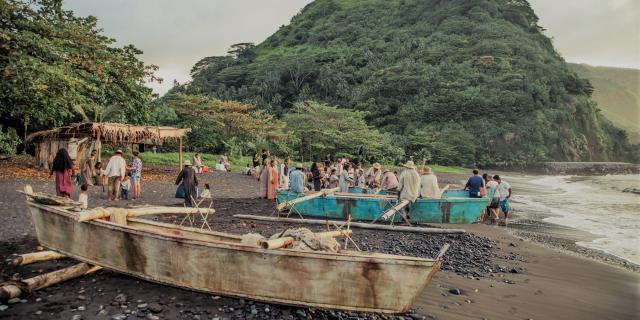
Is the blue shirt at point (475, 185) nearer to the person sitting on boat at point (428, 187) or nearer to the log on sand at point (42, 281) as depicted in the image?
the person sitting on boat at point (428, 187)

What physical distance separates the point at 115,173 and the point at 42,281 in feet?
27.7

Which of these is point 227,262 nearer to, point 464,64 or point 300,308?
point 300,308

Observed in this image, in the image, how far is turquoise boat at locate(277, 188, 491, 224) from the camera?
486 inches

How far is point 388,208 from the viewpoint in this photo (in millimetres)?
12242

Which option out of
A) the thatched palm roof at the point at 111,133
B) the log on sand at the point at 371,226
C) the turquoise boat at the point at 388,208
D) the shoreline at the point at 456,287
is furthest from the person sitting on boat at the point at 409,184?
the thatched palm roof at the point at 111,133

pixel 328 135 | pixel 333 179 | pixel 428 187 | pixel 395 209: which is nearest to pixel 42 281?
pixel 395 209

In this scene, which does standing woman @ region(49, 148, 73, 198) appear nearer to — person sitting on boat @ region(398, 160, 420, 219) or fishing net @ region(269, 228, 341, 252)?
fishing net @ region(269, 228, 341, 252)

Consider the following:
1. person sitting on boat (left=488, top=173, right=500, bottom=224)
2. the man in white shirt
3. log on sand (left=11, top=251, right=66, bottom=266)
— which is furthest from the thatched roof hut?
person sitting on boat (left=488, top=173, right=500, bottom=224)

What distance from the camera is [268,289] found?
529cm

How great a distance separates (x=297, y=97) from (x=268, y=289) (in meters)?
71.7

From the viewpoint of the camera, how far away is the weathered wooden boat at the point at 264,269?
16.4 feet

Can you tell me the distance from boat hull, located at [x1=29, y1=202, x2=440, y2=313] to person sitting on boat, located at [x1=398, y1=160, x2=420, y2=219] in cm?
658

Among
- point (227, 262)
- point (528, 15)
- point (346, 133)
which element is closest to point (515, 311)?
point (227, 262)

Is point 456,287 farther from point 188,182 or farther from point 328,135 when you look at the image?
point 328,135
